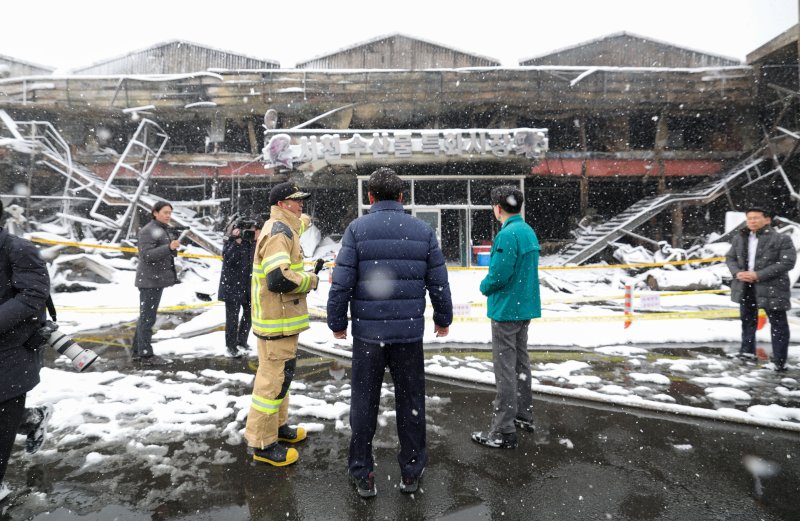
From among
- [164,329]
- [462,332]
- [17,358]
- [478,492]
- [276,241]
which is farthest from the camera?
[164,329]

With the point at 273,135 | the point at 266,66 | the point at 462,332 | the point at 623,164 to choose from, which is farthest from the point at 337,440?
the point at 266,66

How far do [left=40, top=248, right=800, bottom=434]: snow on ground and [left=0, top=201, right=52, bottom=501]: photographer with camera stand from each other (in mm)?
1309

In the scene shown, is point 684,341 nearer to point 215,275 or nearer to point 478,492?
point 478,492

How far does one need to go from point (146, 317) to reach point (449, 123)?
1746cm

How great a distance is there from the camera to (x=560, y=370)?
5539 millimetres

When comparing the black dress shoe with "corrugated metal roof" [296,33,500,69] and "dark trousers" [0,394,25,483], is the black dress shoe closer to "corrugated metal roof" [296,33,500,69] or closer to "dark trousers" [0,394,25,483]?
"dark trousers" [0,394,25,483]

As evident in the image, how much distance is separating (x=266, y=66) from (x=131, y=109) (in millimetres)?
7628

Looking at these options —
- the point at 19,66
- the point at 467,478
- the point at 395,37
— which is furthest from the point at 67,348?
the point at 19,66

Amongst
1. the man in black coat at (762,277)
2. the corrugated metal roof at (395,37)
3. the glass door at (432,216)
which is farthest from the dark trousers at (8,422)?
the corrugated metal roof at (395,37)

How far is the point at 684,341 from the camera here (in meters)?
6.94

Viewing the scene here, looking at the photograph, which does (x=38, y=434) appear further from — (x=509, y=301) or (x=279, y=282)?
(x=509, y=301)

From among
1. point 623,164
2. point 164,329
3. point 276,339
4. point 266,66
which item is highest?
point 266,66

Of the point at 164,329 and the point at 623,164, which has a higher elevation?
the point at 623,164

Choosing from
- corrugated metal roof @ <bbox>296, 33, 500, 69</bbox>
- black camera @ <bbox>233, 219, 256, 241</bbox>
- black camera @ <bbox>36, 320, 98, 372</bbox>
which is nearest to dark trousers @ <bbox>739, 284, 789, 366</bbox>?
black camera @ <bbox>233, 219, 256, 241</bbox>
